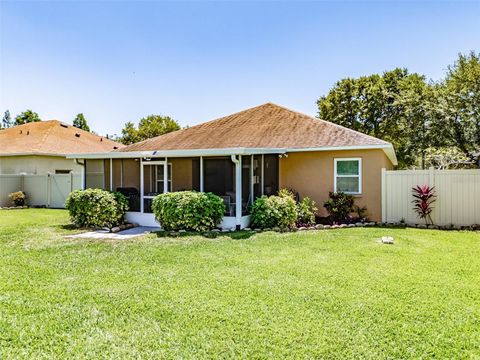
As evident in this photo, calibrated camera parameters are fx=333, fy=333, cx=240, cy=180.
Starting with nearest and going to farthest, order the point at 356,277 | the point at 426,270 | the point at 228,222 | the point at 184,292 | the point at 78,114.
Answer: the point at 184,292
the point at 356,277
the point at 426,270
the point at 228,222
the point at 78,114

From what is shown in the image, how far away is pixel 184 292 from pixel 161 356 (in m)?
1.70

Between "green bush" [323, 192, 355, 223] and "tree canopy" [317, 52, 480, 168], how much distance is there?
9.75 meters

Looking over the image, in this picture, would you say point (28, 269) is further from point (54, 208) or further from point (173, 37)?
point (54, 208)

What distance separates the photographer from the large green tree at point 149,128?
38.2 m

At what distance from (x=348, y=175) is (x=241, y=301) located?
9.04 m

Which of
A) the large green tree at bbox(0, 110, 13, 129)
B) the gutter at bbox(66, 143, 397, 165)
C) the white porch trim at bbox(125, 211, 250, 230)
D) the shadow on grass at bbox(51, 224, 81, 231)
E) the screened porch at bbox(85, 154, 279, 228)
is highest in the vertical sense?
the large green tree at bbox(0, 110, 13, 129)

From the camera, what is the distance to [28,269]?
6.29 m

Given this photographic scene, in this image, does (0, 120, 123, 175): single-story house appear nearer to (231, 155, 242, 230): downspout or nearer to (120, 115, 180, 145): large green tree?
(231, 155, 242, 230): downspout

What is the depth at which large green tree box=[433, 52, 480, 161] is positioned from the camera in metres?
16.7

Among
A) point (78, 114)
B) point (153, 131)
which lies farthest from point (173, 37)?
point (78, 114)

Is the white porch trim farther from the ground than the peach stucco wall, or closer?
closer

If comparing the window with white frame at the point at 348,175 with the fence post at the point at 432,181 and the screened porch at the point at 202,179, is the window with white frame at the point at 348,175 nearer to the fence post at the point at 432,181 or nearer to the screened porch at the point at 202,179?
the fence post at the point at 432,181

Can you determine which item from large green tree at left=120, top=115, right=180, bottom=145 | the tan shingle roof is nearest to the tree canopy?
the tan shingle roof

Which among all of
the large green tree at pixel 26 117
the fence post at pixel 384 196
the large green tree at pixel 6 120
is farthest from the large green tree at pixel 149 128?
the fence post at pixel 384 196
